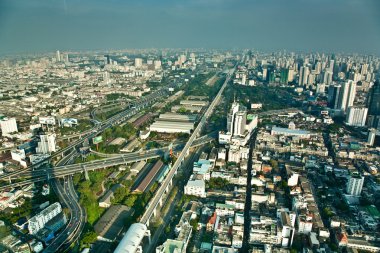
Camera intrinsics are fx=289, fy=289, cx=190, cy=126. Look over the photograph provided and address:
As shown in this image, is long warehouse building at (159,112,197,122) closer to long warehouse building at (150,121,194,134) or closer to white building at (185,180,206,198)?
long warehouse building at (150,121,194,134)

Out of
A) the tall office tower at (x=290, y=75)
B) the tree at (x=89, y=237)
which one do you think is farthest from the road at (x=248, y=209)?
the tall office tower at (x=290, y=75)

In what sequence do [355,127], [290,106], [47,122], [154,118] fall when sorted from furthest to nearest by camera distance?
[290,106]
[154,118]
[355,127]
[47,122]

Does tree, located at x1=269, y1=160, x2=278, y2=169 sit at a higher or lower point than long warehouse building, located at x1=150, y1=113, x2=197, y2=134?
lower

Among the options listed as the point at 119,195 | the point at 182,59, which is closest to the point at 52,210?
the point at 119,195

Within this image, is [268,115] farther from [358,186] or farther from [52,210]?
[52,210]

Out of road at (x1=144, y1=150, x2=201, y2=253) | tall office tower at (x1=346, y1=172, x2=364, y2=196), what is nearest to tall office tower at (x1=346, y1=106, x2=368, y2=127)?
tall office tower at (x1=346, y1=172, x2=364, y2=196)

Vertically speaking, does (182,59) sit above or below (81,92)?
above
